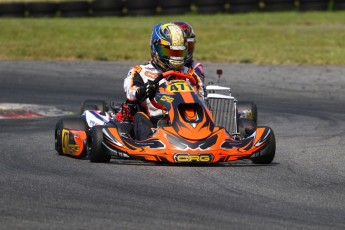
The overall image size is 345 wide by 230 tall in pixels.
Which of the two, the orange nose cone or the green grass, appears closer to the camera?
the orange nose cone

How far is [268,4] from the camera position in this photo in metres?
32.8

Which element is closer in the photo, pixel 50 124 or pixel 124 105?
pixel 124 105

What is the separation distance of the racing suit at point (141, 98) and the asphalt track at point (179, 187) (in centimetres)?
33

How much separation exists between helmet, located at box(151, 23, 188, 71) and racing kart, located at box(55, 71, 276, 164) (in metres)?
0.25

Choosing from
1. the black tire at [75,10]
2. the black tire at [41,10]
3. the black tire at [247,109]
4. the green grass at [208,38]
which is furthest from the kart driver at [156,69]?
the black tire at [75,10]

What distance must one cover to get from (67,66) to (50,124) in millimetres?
7929

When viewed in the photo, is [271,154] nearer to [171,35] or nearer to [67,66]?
[171,35]

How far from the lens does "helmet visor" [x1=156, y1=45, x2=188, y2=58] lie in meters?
9.84

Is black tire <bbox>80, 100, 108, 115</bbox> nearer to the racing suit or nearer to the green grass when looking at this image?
the racing suit

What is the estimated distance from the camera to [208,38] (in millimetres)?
25938

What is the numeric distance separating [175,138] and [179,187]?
1161 millimetres

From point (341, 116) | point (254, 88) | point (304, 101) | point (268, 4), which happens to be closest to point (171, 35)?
point (341, 116)

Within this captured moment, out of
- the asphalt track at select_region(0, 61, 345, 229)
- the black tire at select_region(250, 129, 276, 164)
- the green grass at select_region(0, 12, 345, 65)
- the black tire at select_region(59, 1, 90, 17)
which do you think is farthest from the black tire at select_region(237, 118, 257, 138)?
the black tire at select_region(59, 1, 90, 17)

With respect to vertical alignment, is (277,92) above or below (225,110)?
below
